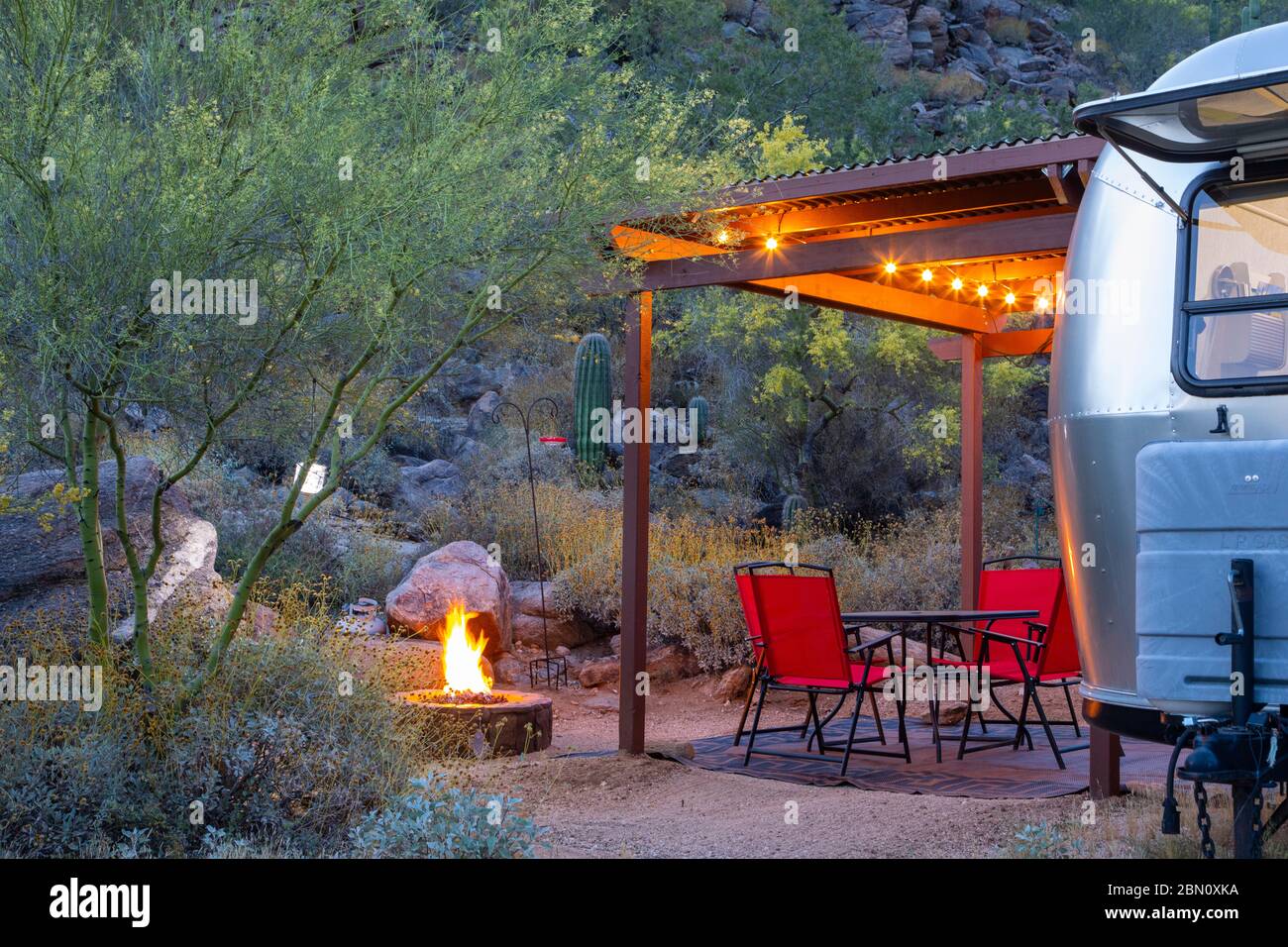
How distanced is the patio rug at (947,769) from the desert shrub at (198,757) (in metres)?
2.15

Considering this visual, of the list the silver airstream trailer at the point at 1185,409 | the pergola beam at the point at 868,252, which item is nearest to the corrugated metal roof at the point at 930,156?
the pergola beam at the point at 868,252

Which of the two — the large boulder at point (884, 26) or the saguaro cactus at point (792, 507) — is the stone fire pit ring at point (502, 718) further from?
the large boulder at point (884, 26)

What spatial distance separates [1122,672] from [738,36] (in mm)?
20112

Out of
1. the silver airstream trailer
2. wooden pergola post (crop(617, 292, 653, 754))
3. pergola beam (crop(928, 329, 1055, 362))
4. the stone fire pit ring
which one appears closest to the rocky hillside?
pergola beam (crop(928, 329, 1055, 362))

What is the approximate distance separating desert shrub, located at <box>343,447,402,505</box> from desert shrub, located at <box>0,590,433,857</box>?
9170 millimetres

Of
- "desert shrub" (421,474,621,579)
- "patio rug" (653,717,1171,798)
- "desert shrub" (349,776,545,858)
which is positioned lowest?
"patio rug" (653,717,1171,798)

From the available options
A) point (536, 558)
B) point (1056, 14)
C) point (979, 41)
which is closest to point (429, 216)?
point (536, 558)

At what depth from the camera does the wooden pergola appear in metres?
6.14

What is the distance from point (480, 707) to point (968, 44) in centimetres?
2614

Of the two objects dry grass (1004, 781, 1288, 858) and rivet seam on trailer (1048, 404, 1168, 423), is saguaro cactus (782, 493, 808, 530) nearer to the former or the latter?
dry grass (1004, 781, 1288, 858)

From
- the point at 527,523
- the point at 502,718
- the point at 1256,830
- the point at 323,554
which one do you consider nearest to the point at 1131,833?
the point at 1256,830

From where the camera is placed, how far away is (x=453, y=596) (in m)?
10.3
